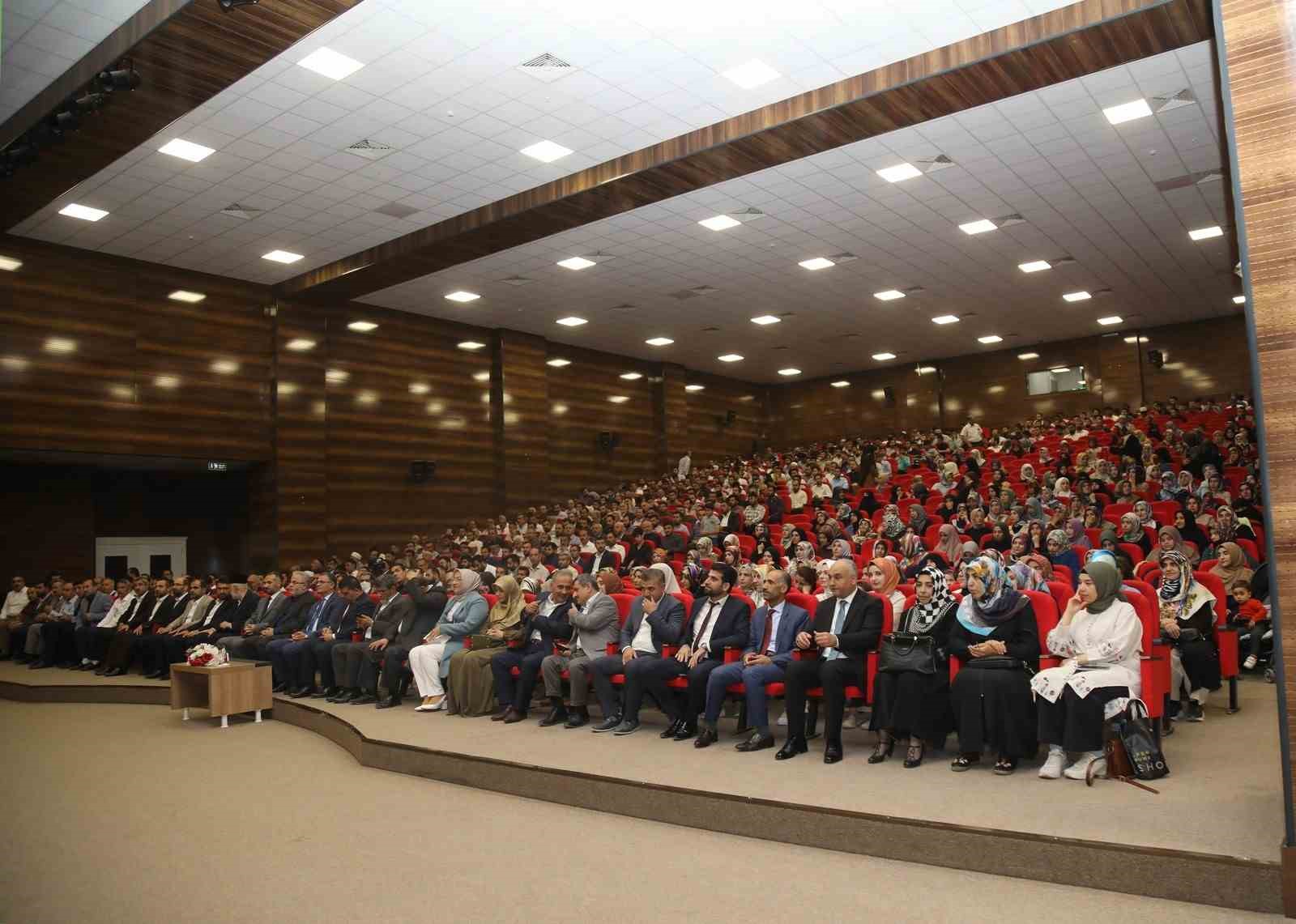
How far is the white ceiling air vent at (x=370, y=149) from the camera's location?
8625 millimetres

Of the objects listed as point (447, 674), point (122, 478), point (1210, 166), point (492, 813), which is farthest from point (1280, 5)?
point (122, 478)

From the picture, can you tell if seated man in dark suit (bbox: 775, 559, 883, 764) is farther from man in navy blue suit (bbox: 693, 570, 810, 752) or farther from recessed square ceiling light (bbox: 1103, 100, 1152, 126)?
recessed square ceiling light (bbox: 1103, 100, 1152, 126)

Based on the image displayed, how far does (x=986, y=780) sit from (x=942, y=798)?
392 millimetres

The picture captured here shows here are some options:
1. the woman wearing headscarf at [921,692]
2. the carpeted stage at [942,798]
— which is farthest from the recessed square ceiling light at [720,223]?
the woman wearing headscarf at [921,692]

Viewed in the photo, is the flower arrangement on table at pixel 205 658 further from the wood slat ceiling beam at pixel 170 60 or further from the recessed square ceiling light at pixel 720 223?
the recessed square ceiling light at pixel 720 223

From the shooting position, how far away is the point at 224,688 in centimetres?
705

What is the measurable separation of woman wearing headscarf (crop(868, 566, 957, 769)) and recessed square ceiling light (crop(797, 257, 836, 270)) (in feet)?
27.3

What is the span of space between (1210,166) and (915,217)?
2894mm

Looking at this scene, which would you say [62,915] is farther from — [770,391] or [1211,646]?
[770,391]

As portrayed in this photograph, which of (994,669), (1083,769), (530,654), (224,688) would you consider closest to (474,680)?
(530,654)

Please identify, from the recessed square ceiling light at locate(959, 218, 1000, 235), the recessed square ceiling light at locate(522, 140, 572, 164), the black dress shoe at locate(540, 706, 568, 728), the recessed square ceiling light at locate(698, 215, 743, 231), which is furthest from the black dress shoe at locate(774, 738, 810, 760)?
the recessed square ceiling light at locate(959, 218, 1000, 235)

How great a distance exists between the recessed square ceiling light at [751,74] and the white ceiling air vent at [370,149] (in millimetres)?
3183

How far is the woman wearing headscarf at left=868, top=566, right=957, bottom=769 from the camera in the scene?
4.50 m

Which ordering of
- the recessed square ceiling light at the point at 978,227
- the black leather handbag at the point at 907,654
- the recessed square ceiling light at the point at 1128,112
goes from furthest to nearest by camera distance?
the recessed square ceiling light at the point at 978,227 < the recessed square ceiling light at the point at 1128,112 < the black leather handbag at the point at 907,654
